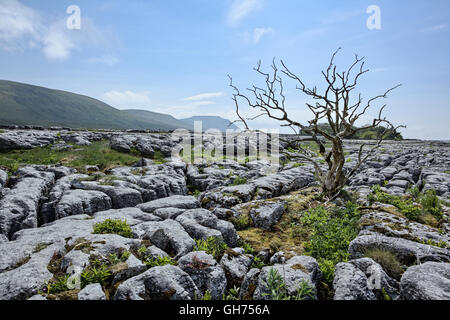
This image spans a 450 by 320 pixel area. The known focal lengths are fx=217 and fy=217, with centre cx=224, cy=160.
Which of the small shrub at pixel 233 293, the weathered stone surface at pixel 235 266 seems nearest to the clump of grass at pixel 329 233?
the weathered stone surface at pixel 235 266

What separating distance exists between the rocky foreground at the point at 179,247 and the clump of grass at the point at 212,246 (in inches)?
1.8

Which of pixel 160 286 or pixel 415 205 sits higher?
pixel 415 205

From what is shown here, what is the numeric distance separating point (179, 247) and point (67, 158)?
24.4 meters

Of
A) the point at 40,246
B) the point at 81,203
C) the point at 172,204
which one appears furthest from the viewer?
the point at 172,204

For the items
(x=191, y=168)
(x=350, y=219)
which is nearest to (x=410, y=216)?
(x=350, y=219)

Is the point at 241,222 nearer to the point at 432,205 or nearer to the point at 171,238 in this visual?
the point at 171,238

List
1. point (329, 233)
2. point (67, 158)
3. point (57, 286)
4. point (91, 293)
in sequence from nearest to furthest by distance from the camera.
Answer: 1. point (91, 293)
2. point (57, 286)
3. point (329, 233)
4. point (67, 158)

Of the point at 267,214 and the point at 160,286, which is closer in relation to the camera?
the point at 160,286

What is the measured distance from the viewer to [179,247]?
830cm

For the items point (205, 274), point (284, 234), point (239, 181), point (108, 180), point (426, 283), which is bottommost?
point (284, 234)

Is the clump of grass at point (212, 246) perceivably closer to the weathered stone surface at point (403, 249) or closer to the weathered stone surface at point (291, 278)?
the weathered stone surface at point (291, 278)

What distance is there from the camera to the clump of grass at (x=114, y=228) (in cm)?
946

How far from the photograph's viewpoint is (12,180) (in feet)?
53.6

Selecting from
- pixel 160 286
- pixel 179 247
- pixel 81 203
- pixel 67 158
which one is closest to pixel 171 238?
pixel 179 247
